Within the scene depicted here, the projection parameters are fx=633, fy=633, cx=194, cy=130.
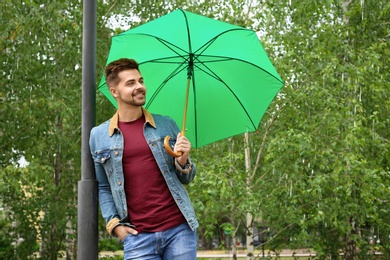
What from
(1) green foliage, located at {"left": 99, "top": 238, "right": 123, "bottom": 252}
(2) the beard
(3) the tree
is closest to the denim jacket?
(2) the beard

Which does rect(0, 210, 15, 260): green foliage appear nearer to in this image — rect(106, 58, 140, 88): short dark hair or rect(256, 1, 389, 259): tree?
rect(256, 1, 389, 259): tree

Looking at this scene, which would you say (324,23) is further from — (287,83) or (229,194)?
(229,194)

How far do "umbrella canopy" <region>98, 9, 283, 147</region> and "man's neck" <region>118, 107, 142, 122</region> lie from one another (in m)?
0.49

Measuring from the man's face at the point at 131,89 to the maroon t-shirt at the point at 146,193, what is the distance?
25 centimetres

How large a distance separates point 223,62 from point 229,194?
19.7ft

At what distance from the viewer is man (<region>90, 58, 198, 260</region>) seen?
362 cm

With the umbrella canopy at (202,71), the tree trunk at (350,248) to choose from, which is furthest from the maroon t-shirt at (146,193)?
the tree trunk at (350,248)

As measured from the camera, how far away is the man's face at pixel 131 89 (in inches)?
147

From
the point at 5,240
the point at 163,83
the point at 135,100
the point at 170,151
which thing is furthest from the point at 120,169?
the point at 5,240

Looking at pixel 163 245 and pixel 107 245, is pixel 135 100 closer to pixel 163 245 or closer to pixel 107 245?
pixel 163 245

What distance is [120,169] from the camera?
364cm

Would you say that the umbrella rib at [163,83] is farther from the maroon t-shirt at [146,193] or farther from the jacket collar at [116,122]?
the maroon t-shirt at [146,193]

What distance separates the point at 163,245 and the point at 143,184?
37 centimetres

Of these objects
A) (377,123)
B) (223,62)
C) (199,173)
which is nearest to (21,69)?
(199,173)
